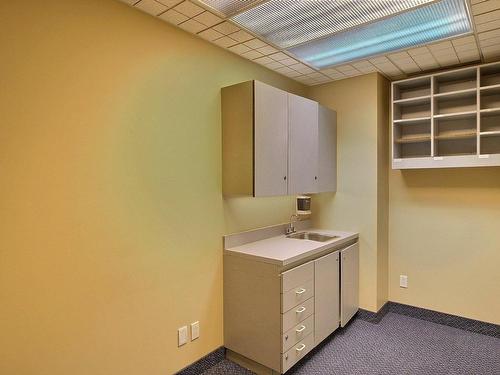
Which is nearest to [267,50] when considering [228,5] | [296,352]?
[228,5]

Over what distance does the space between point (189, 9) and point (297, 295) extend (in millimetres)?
Result: 2049

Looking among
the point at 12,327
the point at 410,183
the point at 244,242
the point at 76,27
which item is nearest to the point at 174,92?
the point at 76,27

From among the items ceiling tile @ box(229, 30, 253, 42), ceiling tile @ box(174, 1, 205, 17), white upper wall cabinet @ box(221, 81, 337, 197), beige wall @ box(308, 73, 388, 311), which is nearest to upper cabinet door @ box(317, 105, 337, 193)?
beige wall @ box(308, 73, 388, 311)

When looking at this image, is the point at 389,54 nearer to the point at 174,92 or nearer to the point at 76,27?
the point at 174,92

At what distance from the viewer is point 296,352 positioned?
7.50ft

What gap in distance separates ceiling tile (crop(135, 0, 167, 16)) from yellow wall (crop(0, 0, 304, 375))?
0.21 feet

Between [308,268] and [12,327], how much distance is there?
184cm

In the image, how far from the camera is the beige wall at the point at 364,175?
3.14 m

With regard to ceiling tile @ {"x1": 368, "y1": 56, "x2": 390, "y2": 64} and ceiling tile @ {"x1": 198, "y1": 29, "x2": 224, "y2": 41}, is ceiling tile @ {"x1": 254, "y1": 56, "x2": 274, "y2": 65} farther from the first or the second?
ceiling tile @ {"x1": 368, "y1": 56, "x2": 390, "y2": 64}

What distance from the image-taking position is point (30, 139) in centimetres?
152

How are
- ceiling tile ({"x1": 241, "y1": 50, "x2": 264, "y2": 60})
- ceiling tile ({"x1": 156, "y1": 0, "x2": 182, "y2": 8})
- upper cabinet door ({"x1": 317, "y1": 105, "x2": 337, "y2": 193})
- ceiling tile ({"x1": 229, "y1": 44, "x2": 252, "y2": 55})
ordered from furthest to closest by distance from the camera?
upper cabinet door ({"x1": 317, "y1": 105, "x2": 337, "y2": 193})
ceiling tile ({"x1": 241, "y1": 50, "x2": 264, "y2": 60})
ceiling tile ({"x1": 229, "y1": 44, "x2": 252, "y2": 55})
ceiling tile ({"x1": 156, "y1": 0, "x2": 182, "y2": 8})

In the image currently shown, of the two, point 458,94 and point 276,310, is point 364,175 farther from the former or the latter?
point 276,310

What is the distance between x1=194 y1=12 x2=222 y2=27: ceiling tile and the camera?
1997 mm

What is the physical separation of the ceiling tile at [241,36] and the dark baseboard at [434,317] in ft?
9.09
